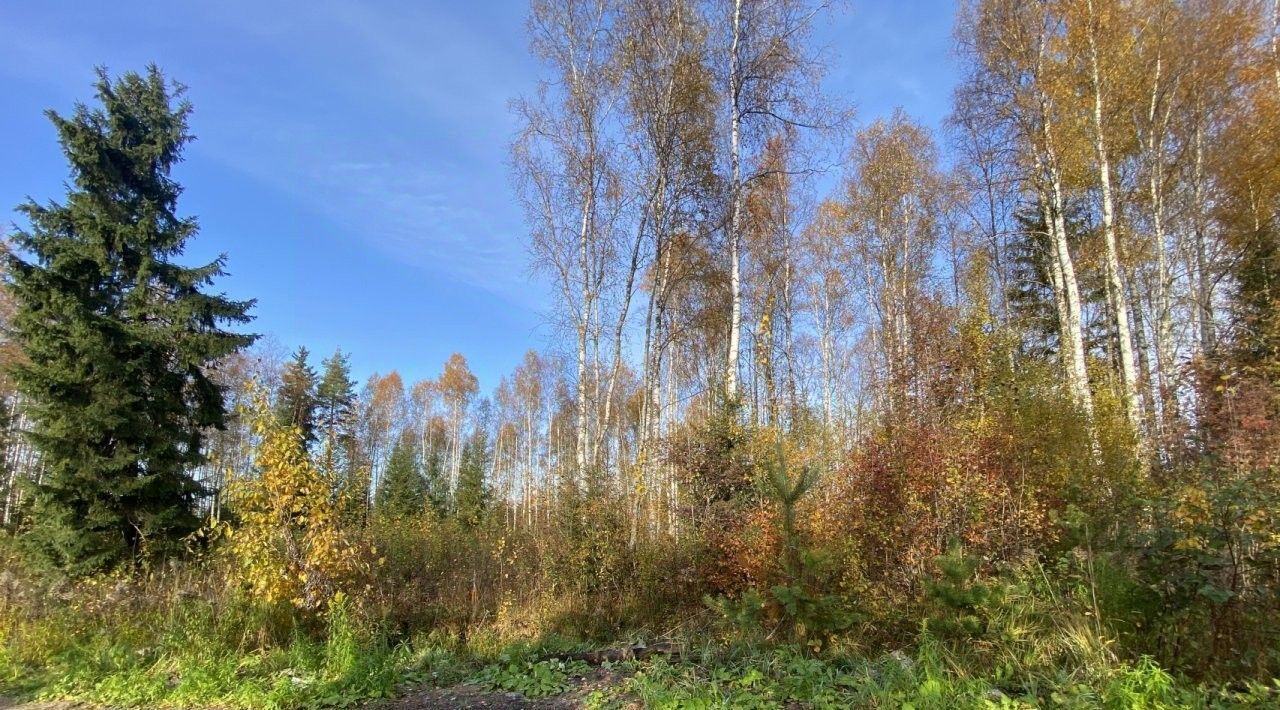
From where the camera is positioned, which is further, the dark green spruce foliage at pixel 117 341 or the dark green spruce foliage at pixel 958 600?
the dark green spruce foliage at pixel 117 341

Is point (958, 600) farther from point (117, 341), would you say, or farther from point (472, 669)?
point (117, 341)

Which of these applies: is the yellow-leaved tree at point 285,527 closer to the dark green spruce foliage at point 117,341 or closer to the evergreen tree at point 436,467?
the dark green spruce foliage at point 117,341

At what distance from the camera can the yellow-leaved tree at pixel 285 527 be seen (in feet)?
21.7

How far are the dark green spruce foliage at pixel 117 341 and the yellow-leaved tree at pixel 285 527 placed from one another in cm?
453

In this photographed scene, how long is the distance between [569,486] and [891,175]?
41.9 ft

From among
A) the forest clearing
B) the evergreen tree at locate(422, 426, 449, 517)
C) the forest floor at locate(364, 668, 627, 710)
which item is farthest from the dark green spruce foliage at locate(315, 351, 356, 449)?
the forest floor at locate(364, 668, 627, 710)

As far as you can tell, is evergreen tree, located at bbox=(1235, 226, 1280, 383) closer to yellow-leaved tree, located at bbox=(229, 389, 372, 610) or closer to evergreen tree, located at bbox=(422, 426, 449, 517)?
yellow-leaved tree, located at bbox=(229, 389, 372, 610)

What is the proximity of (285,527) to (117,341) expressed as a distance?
6.80m

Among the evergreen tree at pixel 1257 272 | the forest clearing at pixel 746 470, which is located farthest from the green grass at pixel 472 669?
the evergreen tree at pixel 1257 272

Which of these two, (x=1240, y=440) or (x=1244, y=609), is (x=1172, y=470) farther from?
(x=1244, y=609)

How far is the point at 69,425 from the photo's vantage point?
1000cm

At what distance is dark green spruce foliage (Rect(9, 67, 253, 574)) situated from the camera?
993 centimetres

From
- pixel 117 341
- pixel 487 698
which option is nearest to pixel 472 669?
pixel 487 698

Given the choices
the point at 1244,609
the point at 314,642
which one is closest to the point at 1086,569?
the point at 1244,609
